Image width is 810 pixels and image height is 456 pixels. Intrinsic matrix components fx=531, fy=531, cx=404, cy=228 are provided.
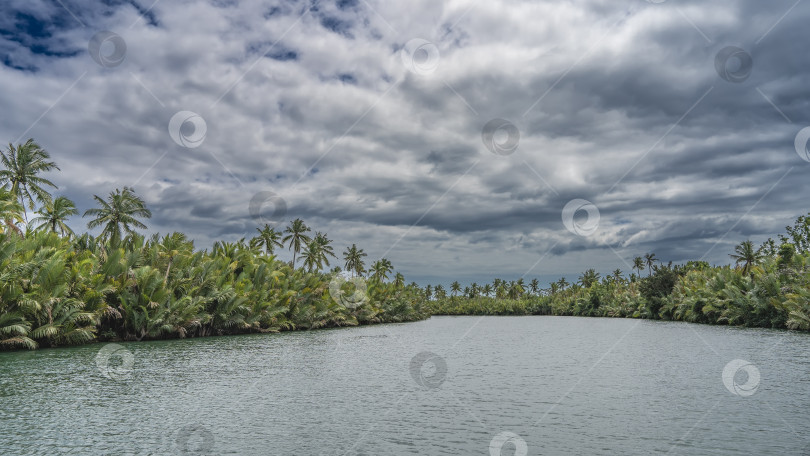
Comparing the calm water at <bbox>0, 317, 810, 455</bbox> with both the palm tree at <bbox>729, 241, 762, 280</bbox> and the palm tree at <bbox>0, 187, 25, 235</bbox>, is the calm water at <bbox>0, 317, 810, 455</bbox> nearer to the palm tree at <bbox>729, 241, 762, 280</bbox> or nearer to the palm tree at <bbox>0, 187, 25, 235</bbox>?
the palm tree at <bbox>0, 187, 25, 235</bbox>

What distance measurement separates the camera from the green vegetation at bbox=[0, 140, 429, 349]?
2861 cm

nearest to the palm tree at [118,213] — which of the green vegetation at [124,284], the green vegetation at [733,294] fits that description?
the green vegetation at [124,284]

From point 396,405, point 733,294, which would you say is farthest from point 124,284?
point 733,294

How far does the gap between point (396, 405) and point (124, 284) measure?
86.9 ft

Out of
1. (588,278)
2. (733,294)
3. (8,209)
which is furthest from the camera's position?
(588,278)

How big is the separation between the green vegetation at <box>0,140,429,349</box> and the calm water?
3.04m

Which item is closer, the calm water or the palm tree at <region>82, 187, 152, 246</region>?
the calm water

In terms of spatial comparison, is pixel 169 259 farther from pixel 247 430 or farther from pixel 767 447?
pixel 767 447

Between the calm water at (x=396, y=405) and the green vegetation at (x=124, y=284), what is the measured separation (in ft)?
9.98

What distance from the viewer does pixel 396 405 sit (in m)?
16.3

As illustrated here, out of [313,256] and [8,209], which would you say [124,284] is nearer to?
[8,209]

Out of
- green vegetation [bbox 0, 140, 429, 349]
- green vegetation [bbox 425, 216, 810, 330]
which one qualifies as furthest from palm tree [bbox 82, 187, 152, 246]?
green vegetation [bbox 425, 216, 810, 330]

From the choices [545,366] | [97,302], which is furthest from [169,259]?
[545,366]

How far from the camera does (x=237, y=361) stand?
27484mm
